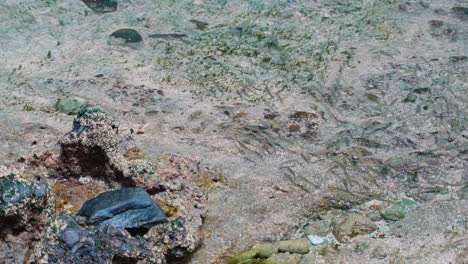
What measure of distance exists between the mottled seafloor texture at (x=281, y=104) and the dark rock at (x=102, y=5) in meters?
0.09

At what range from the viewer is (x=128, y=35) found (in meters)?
6.48

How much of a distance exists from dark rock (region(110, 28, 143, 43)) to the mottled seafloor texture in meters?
0.09

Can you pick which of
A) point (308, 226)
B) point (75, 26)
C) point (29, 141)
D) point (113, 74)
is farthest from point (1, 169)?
point (75, 26)

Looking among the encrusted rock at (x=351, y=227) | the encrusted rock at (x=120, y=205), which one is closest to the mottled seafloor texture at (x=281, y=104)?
the encrusted rock at (x=351, y=227)

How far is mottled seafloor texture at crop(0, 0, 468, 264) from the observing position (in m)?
3.93

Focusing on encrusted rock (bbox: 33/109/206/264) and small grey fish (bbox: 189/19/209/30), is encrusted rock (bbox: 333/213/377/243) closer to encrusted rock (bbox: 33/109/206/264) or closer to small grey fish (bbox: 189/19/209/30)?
encrusted rock (bbox: 33/109/206/264)

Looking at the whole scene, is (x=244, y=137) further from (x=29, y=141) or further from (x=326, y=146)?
(x=29, y=141)

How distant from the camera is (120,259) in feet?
10.9

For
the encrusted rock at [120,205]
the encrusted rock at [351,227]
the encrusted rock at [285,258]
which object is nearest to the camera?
the encrusted rock at [120,205]

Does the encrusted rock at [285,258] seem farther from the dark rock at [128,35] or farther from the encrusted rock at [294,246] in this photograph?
the dark rock at [128,35]

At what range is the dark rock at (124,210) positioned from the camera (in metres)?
3.47

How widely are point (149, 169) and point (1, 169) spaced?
3.17 ft

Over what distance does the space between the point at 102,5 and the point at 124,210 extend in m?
4.29

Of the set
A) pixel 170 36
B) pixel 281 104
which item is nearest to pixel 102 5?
pixel 170 36
